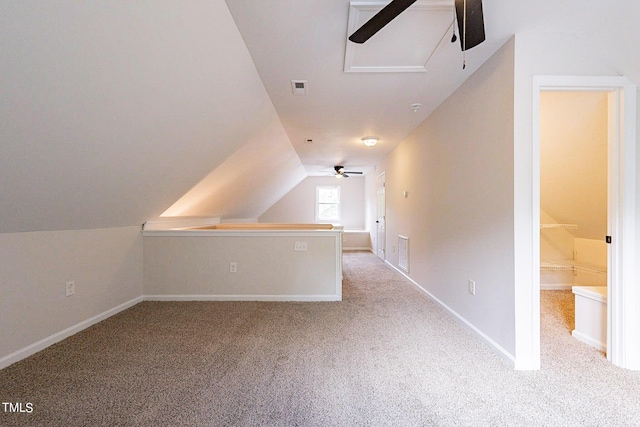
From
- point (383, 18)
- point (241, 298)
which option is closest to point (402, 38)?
point (383, 18)

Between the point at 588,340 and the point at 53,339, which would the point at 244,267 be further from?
the point at 588,340

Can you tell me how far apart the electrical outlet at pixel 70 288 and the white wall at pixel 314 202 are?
22.1 feet

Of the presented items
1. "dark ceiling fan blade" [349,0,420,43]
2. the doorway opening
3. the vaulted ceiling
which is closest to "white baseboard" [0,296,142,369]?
the vaulted ceiling

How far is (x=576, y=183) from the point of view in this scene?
304 cm

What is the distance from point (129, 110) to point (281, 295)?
2.55 m

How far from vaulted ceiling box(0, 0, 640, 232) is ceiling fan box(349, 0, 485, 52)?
33 centimetres

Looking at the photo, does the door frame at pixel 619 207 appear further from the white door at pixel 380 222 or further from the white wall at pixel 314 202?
the white wall at pixel 314 202

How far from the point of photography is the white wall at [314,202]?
9.21 m

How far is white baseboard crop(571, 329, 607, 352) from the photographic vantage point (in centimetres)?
225

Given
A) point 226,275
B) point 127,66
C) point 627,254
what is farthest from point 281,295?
point 627,254

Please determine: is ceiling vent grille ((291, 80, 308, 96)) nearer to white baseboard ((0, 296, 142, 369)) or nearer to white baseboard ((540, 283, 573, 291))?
white baseboard ((0, 296, 142, 369))

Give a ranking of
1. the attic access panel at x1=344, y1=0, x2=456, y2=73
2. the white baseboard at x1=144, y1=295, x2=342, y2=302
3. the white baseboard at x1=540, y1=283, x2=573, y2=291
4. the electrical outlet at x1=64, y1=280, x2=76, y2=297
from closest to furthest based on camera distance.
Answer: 1. the attic access panel at x1=344, y1=0, x2=456, y2=73
2. the electrical outlet at x1=64, y1=280, x2=76, y2=297
3. the white baseboard at x1=144, y1=295, x2=342, y2=302
4. the white baseboard at x1=540, y1=283, x2=573, y2=291

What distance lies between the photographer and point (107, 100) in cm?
170

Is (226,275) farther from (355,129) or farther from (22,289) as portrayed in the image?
(355,129)
